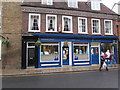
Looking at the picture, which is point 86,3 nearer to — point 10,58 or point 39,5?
point 39,5

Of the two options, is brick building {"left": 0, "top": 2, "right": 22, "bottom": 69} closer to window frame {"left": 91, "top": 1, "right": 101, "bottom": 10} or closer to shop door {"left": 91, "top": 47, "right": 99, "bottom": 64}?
shop door {"left": 91, "top": 47, "right": 99, "bottom": 64}

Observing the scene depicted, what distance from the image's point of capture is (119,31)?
1762 centimetres

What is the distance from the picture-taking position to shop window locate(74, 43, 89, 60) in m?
15.4

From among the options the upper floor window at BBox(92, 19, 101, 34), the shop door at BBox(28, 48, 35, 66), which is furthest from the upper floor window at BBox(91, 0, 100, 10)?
the shop door at BBox(28, 48, 35, 66)

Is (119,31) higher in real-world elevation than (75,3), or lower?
lower

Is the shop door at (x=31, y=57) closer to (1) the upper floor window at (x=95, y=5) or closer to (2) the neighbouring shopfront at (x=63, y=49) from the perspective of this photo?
(2) the neighbouring shopfront at (x=63, y=49)

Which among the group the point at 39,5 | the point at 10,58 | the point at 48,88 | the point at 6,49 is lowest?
the point at 48,88

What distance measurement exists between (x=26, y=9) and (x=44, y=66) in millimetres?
6782

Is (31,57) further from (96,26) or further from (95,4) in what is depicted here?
(95,4)

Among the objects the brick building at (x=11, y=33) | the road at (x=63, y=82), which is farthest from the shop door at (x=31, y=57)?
the road at (x=63, y=82)

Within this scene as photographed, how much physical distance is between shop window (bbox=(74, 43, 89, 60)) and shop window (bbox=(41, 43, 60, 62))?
239 centimetres

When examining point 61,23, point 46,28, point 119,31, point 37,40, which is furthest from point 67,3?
point 119,31

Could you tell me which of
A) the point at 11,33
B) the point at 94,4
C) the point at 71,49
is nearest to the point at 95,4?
the point at 94,4

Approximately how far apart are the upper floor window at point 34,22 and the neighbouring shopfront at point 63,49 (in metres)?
0.98
